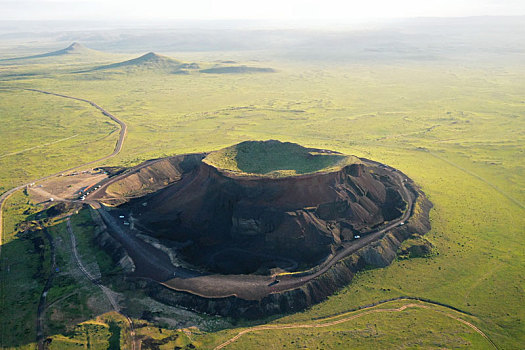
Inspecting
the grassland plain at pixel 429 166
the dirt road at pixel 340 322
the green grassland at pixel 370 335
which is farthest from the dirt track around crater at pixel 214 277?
the green grassland at pixel 370 335

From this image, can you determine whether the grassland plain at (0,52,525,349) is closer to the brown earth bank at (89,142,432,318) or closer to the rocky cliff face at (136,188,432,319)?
the rocky cliff face at (136,188,432,319)

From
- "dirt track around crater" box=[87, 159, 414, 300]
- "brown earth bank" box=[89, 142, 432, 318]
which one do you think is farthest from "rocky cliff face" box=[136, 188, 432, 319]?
"dirt track around crater" box=[87, 159, 414, 300]

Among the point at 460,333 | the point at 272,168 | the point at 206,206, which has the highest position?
the point at 272,168

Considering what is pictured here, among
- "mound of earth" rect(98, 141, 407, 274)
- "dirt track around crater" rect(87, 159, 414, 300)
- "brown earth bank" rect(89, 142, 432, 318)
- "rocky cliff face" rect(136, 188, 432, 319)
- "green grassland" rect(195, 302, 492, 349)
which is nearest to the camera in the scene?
"green grassland" rect(195, 302, 492, 349)

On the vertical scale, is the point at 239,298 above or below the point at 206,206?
below

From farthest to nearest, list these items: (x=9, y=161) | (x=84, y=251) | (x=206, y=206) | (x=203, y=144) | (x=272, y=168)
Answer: (x=203, y=144), (x=9, y=161), (x=272, y=168), (x=206, y=206), (x=84, y=251)

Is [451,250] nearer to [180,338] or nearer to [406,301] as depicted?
[406,301]

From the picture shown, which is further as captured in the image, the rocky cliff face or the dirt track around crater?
the dirt track around crater

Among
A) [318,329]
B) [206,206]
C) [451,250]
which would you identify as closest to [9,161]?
[206,206]

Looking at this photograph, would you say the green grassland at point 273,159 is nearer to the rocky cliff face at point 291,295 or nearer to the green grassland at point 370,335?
the rocky cliff face at point 291,295
